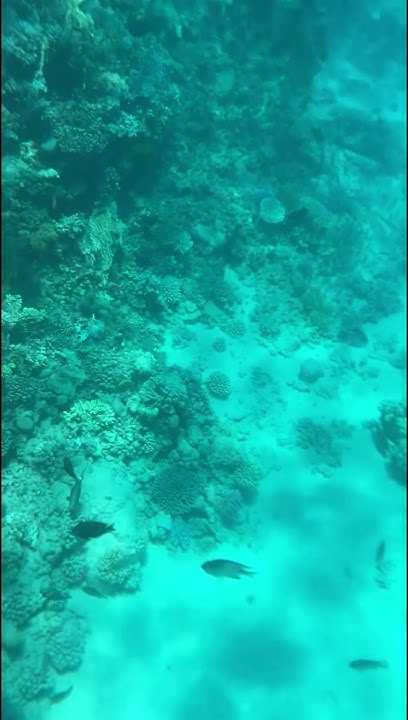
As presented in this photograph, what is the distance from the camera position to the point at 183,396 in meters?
6.95

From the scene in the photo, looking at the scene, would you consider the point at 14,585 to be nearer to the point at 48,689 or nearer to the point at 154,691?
the point at 48,689

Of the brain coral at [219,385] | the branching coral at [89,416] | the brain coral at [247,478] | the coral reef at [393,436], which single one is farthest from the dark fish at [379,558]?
the branching coral at [89,416]

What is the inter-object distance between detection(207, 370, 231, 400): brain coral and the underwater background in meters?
0.04

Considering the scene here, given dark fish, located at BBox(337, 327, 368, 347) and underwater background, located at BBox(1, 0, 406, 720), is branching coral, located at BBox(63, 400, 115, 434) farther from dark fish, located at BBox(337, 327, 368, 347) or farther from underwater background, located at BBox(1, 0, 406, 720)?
dark fish, located at BBox(337, 327, 368, 347)

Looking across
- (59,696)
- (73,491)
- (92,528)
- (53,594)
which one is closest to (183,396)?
(73,491)

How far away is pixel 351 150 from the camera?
12.6 meters

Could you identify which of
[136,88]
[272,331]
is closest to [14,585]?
[272,331]

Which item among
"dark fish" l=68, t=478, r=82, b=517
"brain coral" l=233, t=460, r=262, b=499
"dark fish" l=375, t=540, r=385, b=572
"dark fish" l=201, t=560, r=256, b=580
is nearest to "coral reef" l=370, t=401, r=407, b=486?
"dark fish" l=375, t=540, r=385, b=572

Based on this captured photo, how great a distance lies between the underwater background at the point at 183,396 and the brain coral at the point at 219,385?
4 cm

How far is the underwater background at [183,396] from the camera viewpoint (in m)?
5.36

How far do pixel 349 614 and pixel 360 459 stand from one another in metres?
2.44

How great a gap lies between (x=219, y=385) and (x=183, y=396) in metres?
1.11

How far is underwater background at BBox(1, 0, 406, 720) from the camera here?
17.6ft

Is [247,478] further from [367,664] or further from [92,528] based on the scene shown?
[92,528]
